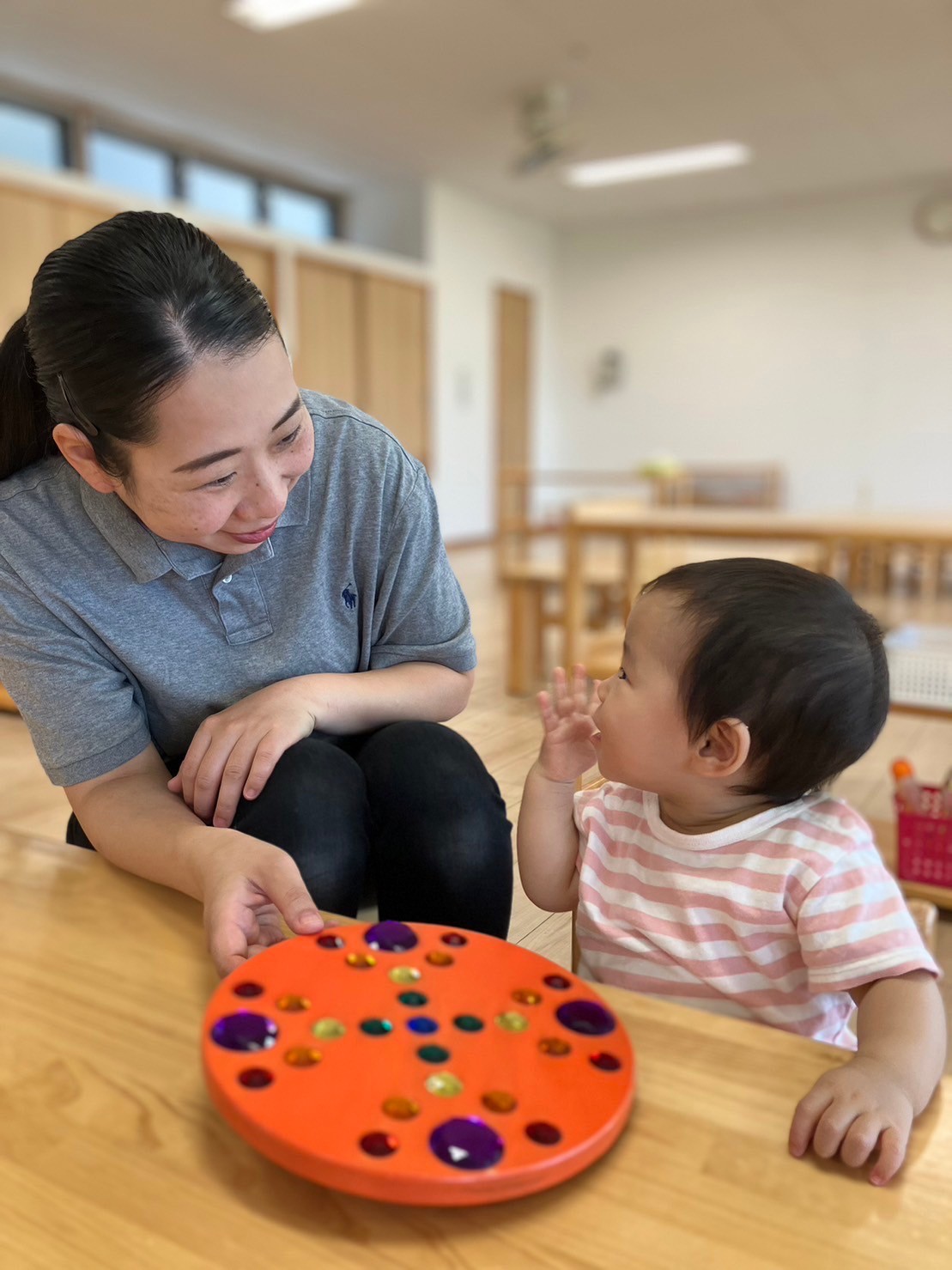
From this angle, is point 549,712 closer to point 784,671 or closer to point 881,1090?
point 784,671

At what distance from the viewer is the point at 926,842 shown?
1.63 meters

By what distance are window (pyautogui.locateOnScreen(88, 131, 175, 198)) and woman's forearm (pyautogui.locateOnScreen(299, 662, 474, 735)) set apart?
15.8ft

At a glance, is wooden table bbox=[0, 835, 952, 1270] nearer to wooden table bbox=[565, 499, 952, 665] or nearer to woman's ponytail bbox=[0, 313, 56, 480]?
woman's ponytail bbox=[0, 313, 56, 480]

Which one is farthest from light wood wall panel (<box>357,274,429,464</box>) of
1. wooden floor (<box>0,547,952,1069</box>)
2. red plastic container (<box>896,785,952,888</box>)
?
red plastic container (<box>896,785,952,888</box>)

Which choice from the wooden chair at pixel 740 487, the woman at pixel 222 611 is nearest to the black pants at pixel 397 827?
the woman at pixel 222 611

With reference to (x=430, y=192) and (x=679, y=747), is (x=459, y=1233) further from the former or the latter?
(x=430, y=192)

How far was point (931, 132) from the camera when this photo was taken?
5109 mm

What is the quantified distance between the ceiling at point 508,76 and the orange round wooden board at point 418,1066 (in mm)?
4001

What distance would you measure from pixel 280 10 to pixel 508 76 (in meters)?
1.07

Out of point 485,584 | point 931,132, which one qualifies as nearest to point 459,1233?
point 485,584

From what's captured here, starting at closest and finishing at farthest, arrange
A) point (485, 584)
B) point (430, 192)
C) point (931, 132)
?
point (485, 584), point (931, 132), point (430, 192)

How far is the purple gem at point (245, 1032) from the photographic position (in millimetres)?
405

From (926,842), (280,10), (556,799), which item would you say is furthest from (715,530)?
(280,10)

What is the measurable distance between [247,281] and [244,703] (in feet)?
0.93
